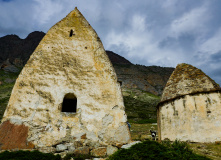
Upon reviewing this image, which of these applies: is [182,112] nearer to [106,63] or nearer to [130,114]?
[106,63]

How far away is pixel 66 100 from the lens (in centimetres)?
717

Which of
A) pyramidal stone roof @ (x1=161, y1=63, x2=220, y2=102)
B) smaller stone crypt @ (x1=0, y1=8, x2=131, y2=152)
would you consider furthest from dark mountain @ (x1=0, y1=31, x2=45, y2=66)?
smaller stone crypt @ (x1=0, y1=8, x2=131, y2=152)

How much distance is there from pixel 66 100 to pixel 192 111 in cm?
775

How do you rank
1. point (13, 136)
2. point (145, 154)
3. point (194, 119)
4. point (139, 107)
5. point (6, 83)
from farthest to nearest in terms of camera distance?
1. point (6, 83)
2. point (139, 107)
3. point (194, 119)
4. point (13, 136)
5. point (145, 154)

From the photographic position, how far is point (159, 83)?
257 feet

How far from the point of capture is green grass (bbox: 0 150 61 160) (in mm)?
4226

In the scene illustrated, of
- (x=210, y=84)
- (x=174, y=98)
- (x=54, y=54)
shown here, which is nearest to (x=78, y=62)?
(x=54, y=54)

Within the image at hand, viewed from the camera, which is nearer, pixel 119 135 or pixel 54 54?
pixel 119 135

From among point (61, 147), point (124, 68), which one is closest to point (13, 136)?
point (61, 147)

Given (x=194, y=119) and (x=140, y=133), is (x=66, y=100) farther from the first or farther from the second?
(x=140, y=133)

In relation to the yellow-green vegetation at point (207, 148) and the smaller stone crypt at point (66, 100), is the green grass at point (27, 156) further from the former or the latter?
the yellow-green vegetation at point (207, 148)

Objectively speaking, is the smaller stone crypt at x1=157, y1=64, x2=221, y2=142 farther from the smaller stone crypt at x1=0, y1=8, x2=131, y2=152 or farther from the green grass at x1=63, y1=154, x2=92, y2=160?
the green grass at x1=63, y1=154, x2=92, y2=160

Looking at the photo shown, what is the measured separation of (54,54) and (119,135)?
3978 millimetres

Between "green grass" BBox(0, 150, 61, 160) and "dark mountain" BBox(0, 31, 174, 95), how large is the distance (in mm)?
54249
